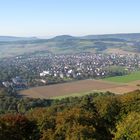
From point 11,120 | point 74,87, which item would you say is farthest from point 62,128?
point 74,87

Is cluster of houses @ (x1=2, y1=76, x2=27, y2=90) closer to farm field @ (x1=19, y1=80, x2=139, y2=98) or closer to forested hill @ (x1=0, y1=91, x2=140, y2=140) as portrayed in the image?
farm field @ (x1=19, y1=80, x2=139, y2=98)

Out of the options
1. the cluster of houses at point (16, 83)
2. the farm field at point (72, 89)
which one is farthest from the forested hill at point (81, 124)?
the cluster of houses at point (16, 83)

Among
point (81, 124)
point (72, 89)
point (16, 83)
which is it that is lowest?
point (16, 83)

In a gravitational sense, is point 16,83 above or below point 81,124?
below

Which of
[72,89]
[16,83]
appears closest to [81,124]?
[72,89]

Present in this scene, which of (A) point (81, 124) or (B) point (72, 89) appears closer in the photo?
(A) point (81, 124)

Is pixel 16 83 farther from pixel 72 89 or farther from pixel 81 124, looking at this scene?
pixel 81 124

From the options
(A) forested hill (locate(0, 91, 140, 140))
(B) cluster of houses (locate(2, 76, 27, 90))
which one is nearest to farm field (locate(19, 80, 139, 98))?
(B) cluster of houses (locate(2, 76, 27, 90))

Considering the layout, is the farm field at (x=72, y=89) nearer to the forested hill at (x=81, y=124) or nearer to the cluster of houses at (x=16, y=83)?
the cluster of houses at (x=16, y=83)
